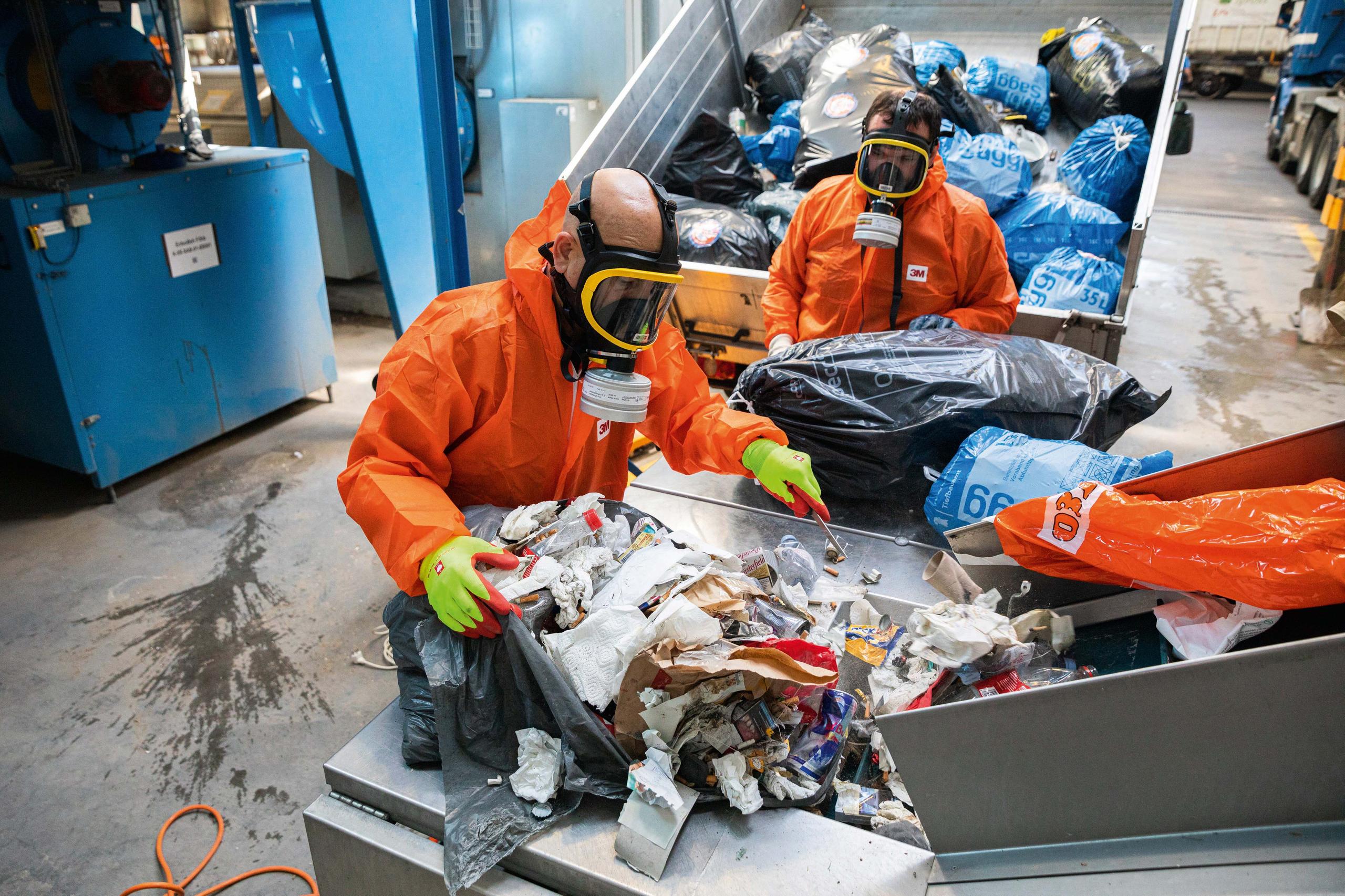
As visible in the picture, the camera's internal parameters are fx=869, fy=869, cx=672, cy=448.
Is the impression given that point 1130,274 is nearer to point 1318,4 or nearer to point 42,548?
point 42,548

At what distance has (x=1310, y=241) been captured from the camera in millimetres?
7367

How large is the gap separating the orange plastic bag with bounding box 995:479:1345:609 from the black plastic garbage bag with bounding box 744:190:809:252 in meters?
2.51

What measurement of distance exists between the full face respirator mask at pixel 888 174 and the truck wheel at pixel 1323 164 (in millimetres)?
7453

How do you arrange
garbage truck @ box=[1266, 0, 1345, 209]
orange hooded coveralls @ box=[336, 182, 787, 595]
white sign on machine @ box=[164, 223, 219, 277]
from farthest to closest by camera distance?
garbage truck @ box=[1266, 0, 1345, 209]
white sign on machine @ box=[164, 223, 219, 277]
orange hooded coveralls @ box=[336, 182, 787, 595]

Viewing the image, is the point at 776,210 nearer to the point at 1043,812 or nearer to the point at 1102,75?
the point at 1102,75

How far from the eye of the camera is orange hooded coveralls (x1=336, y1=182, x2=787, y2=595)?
1397 millimetres

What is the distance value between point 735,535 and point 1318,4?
9.56 metres

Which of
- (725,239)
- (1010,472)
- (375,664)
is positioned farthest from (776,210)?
(375,664)

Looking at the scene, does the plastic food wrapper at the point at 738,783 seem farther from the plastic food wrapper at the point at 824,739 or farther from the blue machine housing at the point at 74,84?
the blue machine housing at the point at 74,84

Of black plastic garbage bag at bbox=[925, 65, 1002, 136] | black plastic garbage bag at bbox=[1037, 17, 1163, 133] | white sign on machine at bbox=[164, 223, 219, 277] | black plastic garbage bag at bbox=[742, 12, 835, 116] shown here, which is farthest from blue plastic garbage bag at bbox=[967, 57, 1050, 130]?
white sign on machine at bbox=[164, 223, 219, 277]

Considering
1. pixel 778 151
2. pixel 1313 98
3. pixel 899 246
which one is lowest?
pixel 899 246

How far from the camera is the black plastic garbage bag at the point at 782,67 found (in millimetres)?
4633

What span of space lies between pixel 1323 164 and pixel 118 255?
31.7ft

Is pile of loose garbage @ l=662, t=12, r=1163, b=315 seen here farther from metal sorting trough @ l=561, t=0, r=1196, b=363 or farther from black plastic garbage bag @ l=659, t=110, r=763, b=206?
metal sorting trough @ l=561, t=0, r=1196, b=363
